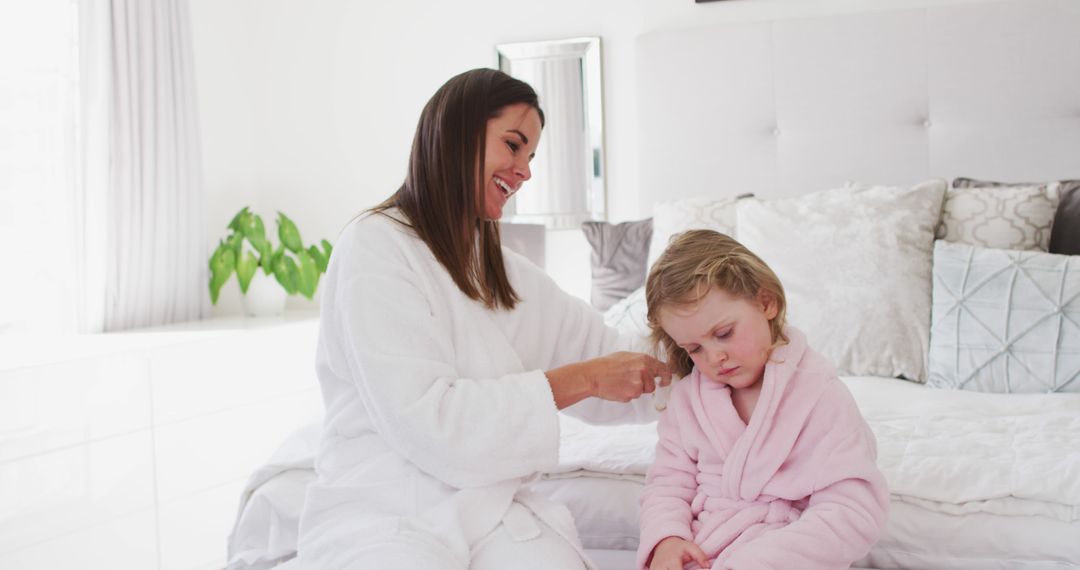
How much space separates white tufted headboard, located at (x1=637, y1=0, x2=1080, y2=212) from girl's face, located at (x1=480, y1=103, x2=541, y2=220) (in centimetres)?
149

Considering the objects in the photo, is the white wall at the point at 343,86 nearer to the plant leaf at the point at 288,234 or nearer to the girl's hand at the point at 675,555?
the plant leaf at the point at 288,234

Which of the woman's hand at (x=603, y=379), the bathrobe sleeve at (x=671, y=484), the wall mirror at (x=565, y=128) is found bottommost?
the bathrobe sleeve at (x=671, y=484)

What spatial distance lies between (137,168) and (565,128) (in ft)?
4.59

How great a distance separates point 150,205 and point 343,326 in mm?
2044

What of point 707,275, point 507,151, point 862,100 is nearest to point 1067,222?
point 862,100

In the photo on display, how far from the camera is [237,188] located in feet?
11.8

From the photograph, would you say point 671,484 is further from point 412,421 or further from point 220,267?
point 220,267

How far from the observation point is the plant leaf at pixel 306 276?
339 cm

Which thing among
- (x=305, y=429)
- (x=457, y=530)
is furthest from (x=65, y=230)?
(x=457, y=530)

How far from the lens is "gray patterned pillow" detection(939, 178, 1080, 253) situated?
222 centimetres

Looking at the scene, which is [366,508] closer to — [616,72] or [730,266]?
[730,266]

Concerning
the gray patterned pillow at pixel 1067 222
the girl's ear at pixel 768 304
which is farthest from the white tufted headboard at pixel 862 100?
the girl's ear at pixel 768 304

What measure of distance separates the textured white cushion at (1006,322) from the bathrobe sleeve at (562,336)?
0.79 meters

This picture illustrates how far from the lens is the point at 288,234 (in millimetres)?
3375
